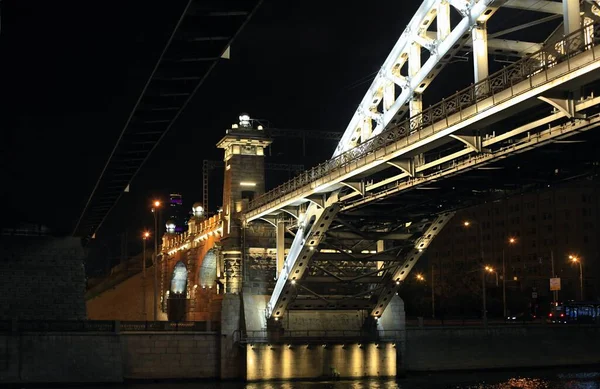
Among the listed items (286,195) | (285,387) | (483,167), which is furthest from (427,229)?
(483,167)

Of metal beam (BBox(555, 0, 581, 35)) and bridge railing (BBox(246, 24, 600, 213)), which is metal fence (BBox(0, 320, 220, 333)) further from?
metal beam (BBox(555, 0, 581, 35))

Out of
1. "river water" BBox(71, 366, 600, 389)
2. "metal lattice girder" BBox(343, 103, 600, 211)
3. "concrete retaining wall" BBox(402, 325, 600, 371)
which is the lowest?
"river water" BBox(71, 366, 600, 389)

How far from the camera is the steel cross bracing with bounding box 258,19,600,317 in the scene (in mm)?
24672

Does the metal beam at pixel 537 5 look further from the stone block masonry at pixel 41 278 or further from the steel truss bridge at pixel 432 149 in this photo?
the stone block masonry at pixel 41 278

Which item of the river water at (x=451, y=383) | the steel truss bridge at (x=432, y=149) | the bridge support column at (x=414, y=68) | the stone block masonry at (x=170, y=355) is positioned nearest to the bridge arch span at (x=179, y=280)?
the steel truss bridge at (x=432, y=149)

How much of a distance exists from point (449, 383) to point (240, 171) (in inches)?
811

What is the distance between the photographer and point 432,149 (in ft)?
112

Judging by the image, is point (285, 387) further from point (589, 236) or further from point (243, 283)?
point (589, 236)

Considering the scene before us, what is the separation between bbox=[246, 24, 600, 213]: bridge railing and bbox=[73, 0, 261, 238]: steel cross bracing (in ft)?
29.7

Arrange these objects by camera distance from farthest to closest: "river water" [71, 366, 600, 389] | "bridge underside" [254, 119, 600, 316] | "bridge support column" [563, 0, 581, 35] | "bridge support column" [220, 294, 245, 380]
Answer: "bridge support column" [220, 294, 245, 380]
"river water" [71, 366, 600, 389]
"bridge underside" [254, 119, 600, 316]
"bridge support column" [563, 0, 581, 35]

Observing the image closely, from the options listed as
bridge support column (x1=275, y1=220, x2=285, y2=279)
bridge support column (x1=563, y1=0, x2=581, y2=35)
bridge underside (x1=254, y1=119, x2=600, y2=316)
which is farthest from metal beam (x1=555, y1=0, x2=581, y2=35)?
bridge support column (x1=275, y1=220, x2=285, y2=279)

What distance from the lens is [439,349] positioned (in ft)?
189

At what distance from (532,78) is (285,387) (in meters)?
27.4

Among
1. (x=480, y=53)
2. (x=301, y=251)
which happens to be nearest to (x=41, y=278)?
(x=301, y=251)
